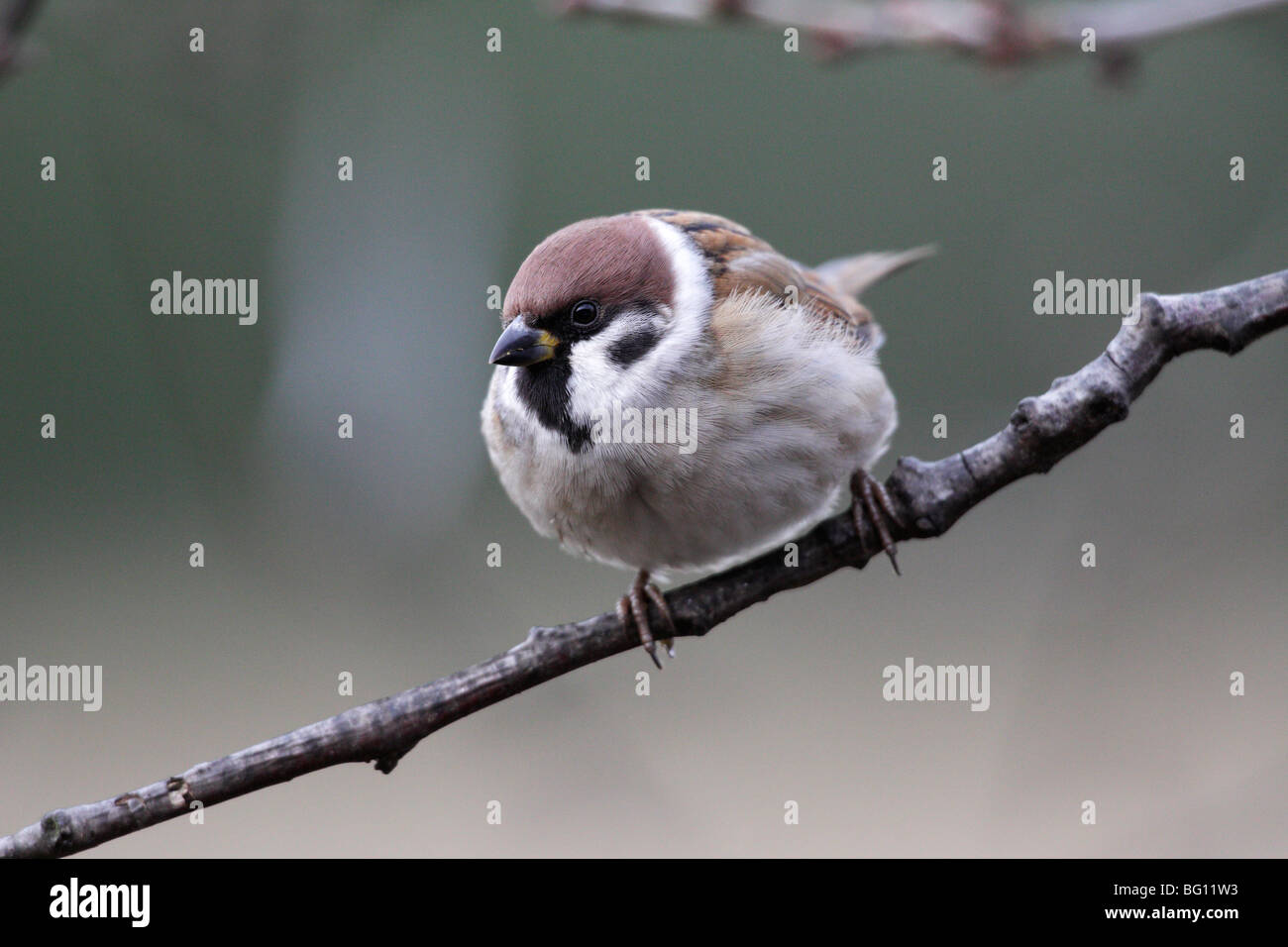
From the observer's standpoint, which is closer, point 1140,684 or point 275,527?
point 275,527

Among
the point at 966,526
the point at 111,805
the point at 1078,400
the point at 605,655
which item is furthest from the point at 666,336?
the point at 966,526

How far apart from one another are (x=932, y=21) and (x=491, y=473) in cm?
397

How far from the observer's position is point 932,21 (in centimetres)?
326

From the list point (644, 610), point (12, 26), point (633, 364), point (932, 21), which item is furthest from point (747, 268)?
point (12, 26)

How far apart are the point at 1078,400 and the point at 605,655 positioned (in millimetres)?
1052

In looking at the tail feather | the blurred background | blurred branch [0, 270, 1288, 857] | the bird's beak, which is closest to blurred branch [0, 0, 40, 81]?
the bird's beak

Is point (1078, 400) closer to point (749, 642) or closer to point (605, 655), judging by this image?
point (605, 655)

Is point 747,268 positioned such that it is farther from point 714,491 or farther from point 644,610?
point 644,610

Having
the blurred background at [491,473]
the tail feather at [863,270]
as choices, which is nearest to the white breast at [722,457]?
the blurred background at [491,473]

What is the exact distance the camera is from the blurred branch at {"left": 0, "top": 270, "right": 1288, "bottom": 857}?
2281 millimetres

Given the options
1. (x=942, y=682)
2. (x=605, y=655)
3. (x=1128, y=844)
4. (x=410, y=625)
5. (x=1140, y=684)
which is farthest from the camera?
(x=942, y=682)

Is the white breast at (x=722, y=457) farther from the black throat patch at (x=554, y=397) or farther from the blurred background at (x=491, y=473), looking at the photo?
the blurred background at (x=491, y=473)

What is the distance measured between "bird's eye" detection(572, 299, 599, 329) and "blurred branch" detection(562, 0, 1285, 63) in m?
0.72

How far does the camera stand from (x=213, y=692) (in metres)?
6.67
